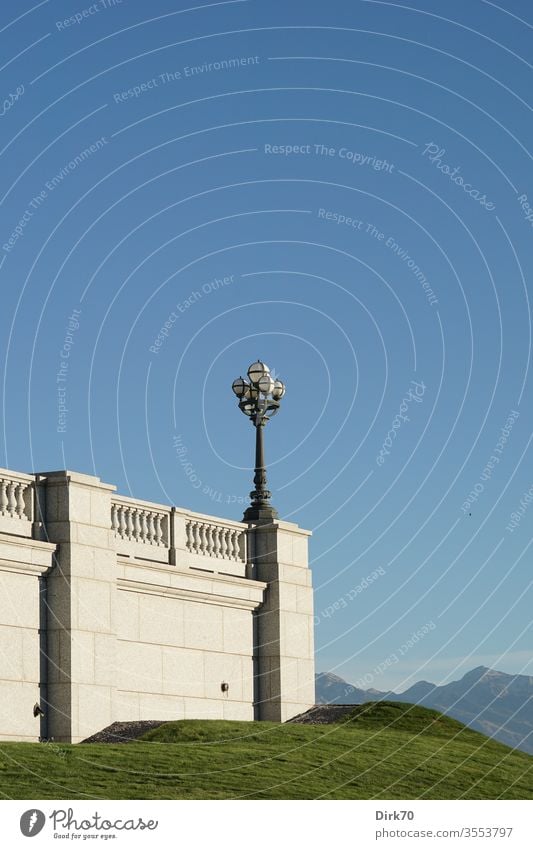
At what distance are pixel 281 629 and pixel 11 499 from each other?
9.66 m

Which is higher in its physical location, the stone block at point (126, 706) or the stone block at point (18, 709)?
the stone block at point (126, 706)

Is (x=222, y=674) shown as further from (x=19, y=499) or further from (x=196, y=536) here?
(x=19, y=499)

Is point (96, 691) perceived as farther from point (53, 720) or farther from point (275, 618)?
point (275, 618)

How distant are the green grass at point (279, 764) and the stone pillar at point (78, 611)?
1.78 metres

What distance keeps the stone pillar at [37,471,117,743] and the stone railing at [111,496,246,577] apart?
4.21 ft

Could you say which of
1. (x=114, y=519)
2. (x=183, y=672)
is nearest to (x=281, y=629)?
(x=183, y=672)

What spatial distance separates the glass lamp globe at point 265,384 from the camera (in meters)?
41.6

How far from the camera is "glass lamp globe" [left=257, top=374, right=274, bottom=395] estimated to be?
136 feet

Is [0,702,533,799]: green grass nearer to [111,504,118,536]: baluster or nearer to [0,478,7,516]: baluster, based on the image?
[111,504,118,536]: baluster

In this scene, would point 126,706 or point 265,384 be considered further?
point 265,384

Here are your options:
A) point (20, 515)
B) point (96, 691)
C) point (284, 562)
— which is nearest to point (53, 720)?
point (96, 691)

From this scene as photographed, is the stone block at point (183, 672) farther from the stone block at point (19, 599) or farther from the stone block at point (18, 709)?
the stone block at point (19, 599)

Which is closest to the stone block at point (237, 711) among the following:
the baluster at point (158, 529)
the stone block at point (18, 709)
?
the baluster at point (158, 529)

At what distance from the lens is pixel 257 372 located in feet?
137
